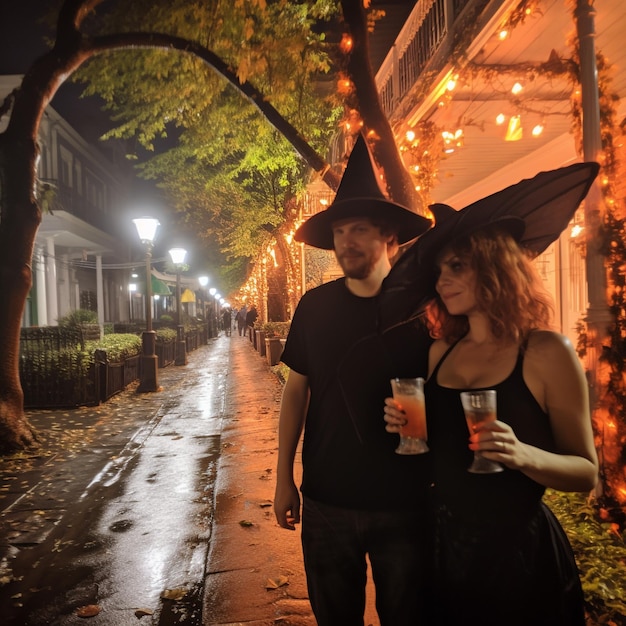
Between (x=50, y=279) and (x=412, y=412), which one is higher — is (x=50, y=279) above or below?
above

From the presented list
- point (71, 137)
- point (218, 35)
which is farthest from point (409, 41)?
point (71, 137)

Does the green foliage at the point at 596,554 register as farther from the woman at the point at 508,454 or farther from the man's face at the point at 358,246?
the man's face at the point at 358,246

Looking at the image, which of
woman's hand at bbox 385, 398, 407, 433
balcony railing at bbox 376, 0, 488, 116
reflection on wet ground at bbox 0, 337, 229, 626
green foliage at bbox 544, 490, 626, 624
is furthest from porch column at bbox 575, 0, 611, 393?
reflection on wet ground at bbox 0, 337, 229, 626

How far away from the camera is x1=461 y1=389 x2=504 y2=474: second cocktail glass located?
1524mm

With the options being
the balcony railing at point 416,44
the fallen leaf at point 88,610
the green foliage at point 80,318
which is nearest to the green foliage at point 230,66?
the balcony railing at point 416,44

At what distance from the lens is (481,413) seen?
1530 millimetres

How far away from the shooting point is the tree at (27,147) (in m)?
7.20

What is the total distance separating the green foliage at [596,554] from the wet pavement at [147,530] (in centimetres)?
163

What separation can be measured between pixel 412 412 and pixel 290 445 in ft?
2.64

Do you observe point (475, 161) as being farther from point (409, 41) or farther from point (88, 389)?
point (88, 389)

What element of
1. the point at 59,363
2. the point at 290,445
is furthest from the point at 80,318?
the point at 290,445

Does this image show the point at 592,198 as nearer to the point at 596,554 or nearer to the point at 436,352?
the point at 596,554

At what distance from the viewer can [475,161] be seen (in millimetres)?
8516

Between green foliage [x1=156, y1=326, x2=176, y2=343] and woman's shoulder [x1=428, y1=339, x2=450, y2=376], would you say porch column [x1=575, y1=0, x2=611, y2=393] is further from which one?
green foliage [x1=156, y1=326, x2=176, y2=343]
